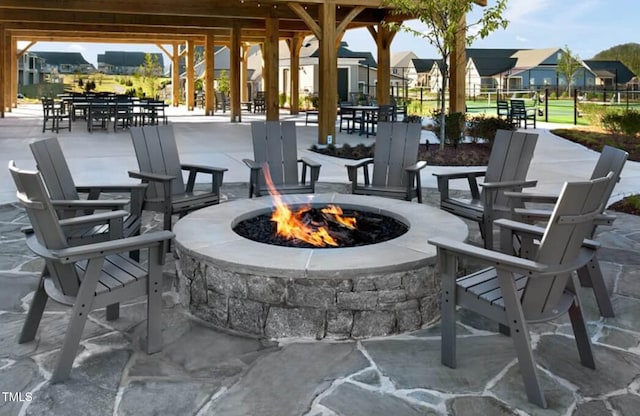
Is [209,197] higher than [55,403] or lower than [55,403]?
higher

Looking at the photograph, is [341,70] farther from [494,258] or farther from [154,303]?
[494,258]

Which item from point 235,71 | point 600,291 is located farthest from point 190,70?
point 600,291

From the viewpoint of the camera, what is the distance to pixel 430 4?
9211 millimetres

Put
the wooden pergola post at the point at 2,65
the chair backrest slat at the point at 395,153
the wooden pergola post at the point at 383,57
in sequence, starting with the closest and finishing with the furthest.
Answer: the chair backrest slat at the point at 395,153
the wooden pergola post at the point at 383,57
the wooden pergola post at the point at 2,65

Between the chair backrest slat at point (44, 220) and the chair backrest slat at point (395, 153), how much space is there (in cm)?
331

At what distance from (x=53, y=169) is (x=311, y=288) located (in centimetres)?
170

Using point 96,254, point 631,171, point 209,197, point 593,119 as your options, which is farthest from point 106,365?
point 593,119

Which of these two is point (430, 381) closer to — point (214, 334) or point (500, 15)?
point (214, 334)

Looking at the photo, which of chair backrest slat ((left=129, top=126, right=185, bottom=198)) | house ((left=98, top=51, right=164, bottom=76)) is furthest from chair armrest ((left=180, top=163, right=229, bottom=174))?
house ((left=98, top=51, right=164, bottom=76))

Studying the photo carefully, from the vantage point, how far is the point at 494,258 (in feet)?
7.79

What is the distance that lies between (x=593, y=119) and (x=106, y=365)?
1488 centimetres

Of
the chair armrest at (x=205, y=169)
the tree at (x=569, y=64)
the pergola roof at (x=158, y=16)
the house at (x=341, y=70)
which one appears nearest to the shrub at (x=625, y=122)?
the pergola roof at (x=158, y=16)

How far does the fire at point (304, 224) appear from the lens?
12.0 feet

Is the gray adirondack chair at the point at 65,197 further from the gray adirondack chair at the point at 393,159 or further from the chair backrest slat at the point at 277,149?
the gray adirondack chair at the point at 393,159
